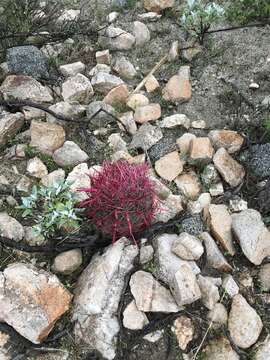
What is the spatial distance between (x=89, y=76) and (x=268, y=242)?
2.04 meters

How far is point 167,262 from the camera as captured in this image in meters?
3.36

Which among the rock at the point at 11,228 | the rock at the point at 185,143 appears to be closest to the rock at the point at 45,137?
the rock at the point at 11,228

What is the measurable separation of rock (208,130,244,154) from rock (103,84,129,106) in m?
0.81

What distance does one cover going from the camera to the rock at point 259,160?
386cm

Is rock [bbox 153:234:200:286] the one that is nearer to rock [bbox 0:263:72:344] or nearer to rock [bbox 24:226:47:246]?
rock [bbox 0:263:72:344]

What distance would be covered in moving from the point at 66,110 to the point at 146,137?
2.15 feet

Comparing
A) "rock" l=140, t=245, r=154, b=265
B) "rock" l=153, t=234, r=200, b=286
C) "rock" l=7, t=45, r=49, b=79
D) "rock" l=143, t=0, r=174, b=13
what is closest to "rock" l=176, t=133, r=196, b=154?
"rock" l=153, t=234, r=200, b=286

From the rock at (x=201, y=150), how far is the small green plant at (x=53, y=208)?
3.27 feet

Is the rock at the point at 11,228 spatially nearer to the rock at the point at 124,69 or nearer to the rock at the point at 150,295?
the rock at the point at 150,295

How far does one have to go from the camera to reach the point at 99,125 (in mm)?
4148

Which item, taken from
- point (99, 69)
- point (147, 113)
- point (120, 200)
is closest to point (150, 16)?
point (99, 69)

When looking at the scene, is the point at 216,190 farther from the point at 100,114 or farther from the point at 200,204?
the point at 100,114

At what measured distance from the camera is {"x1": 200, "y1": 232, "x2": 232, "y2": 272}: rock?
342 cm

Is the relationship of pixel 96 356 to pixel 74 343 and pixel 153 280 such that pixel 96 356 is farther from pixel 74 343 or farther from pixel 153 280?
pixel 153 280
